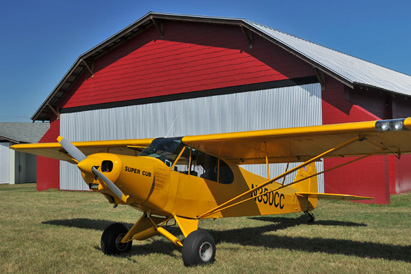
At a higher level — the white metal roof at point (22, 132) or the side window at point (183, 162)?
the white metal roof at point (22, 132)

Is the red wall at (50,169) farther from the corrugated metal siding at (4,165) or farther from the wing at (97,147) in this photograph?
the corrugated metal siding at (4,165)

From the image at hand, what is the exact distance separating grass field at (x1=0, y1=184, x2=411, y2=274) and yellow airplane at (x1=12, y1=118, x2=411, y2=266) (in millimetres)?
476

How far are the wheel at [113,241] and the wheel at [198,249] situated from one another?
60.1 inches

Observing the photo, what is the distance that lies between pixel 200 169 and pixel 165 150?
0.97 meters

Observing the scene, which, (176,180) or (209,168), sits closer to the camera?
(176,180)

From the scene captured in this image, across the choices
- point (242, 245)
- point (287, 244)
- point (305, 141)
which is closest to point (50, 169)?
point (242, 245)

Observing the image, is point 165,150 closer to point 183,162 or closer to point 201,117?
point 183,162

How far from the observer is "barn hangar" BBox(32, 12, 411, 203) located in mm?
15953

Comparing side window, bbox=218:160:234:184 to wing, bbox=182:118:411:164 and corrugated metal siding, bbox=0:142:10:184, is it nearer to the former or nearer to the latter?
wing, bbox=182:118:411:164

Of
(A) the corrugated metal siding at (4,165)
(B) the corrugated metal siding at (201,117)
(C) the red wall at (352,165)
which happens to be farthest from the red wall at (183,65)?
(A) the corrugated metal siding at (4,165)

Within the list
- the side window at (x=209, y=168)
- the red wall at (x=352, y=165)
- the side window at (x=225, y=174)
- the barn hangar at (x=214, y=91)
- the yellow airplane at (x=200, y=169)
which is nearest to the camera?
the yellow airplane at (x=200, y=169)

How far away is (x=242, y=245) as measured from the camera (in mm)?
8500

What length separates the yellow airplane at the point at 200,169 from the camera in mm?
6465

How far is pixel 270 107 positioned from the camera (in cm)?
1756
